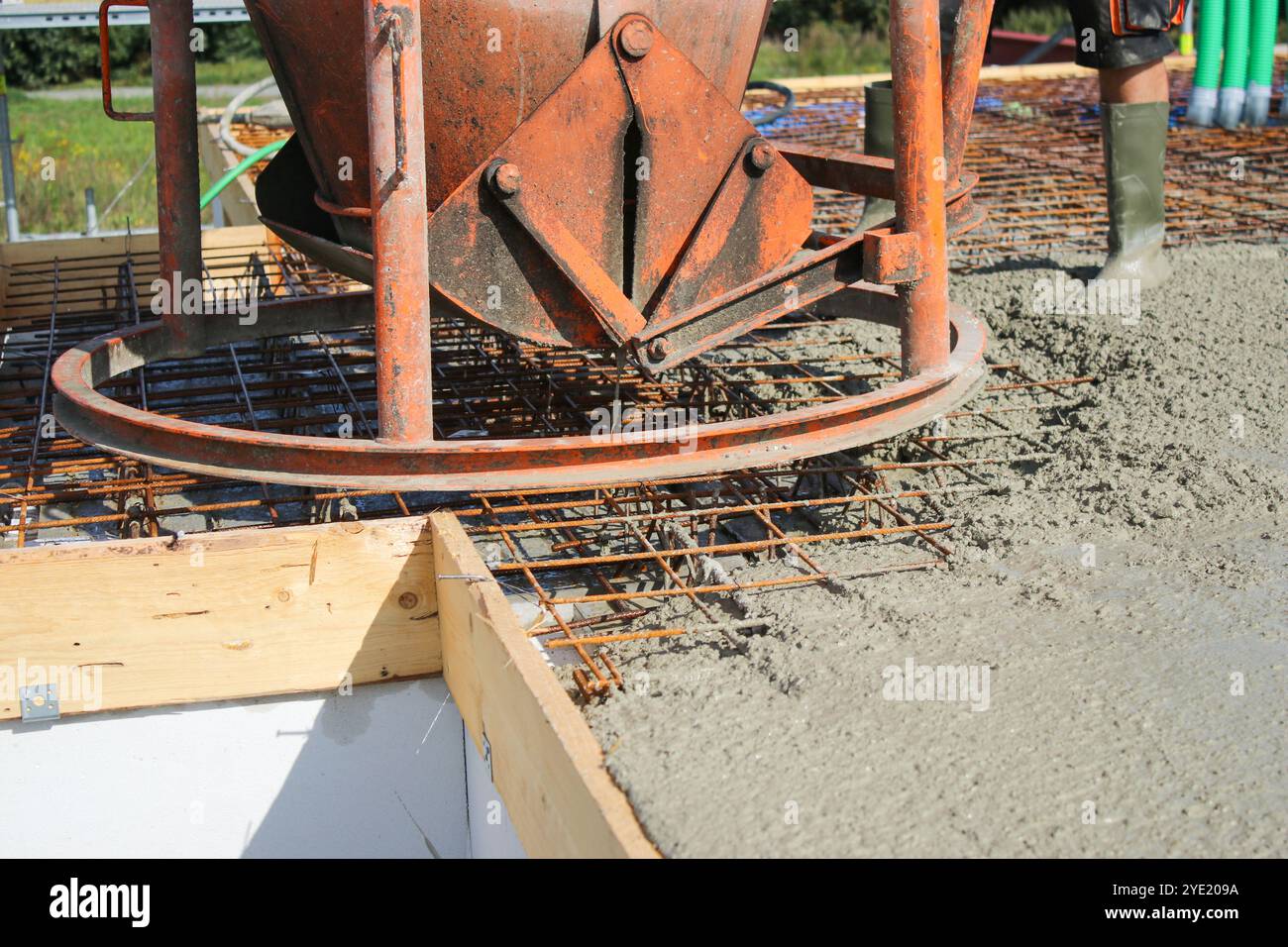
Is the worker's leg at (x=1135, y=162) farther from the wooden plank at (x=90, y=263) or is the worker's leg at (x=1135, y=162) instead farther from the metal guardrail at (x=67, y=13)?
the metal guardrail at (x=67, y=13)

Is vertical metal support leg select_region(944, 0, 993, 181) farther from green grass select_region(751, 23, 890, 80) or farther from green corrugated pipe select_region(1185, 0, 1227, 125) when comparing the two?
green grass select_region(751, 23, 890, 80)

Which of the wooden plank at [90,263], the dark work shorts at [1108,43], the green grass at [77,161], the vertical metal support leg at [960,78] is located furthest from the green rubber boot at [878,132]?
the green grass at [77,161]

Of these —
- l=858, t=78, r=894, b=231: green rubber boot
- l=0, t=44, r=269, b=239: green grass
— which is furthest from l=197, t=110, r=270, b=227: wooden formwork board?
l=858, t=78, r=894, b=231: green rubber boot

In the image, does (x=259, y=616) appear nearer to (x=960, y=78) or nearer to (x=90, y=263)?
(x=960, y=78)

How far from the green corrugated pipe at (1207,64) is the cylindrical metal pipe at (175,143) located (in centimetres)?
705

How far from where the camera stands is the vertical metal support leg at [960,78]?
13.1 feet

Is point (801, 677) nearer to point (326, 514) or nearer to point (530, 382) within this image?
point (326, 514)

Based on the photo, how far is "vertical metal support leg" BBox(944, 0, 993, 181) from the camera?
4.00 meters

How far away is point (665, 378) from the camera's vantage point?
476 cm

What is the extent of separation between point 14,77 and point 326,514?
21.0m

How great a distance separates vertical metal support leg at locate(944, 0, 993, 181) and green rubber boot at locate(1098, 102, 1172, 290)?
115cm
